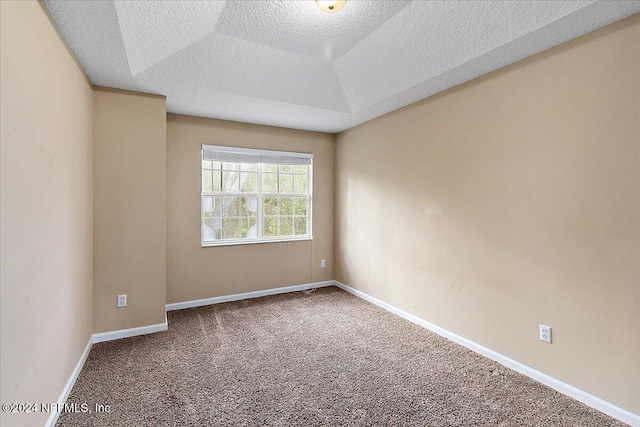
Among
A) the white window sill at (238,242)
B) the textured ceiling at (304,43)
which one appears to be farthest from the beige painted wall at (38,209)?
the white window sill at (238,242)

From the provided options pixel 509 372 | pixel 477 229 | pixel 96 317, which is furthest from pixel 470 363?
pixel 96 317

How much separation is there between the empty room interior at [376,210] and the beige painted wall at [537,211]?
1 cm

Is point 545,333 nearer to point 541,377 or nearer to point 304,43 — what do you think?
point 541,377

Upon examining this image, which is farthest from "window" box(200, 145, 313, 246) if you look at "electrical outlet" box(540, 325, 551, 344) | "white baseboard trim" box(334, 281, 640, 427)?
"electrical outlet" box(540, 325, 551, 344)

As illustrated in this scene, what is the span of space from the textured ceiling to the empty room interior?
18 mm

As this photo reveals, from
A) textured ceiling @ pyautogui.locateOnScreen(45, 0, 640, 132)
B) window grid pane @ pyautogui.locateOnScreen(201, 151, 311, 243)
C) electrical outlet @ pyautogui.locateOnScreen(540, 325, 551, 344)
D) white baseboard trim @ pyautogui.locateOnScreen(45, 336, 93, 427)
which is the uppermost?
textured ceiling @ pyautogui.locateOnScreen(45, 0, 640, 132)

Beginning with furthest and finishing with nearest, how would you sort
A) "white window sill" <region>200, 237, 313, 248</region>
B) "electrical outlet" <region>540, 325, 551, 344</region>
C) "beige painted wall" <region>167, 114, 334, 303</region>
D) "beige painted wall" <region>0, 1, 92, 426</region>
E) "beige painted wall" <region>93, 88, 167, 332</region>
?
"white window sill" <region>200, 237, 313, 248</region>, "beige painted wall" <region>167, 114, 334, 303</region>, "beige painted wall" <region>93, 88, 167, 332</region>, "electrical outlet" <region>540, 325, 551, 344</region>, "beige painted wall" <region>0, 1, 92, 426</region>

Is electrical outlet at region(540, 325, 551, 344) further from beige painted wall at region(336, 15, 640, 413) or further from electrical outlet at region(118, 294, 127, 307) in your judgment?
electrical outlet at region(118, 294, 127, 307)

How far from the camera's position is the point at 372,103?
3.28m

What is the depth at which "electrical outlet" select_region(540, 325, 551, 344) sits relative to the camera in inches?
85.3

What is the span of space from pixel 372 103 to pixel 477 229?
168cm

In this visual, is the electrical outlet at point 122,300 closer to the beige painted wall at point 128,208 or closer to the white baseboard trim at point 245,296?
the beige painted wall at point 128,208

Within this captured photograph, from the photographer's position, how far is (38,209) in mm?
1606

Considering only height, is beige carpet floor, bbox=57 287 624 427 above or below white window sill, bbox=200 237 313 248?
below
